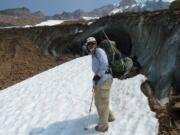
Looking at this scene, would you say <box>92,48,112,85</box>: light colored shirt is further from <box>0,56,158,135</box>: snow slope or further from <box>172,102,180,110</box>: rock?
<box>172,102,180,110</box>: rock

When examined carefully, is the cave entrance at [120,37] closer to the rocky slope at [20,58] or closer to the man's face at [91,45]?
the rocky slope at [20,58]

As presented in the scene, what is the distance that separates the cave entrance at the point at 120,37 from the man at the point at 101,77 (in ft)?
44.3

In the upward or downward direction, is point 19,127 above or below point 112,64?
below

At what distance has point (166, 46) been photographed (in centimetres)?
1916

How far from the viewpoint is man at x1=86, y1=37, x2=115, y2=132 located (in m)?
12.3

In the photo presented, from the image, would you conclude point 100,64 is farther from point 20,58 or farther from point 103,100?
point 20,58

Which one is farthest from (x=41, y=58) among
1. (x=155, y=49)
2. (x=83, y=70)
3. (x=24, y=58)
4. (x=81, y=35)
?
(x=155, y=49)

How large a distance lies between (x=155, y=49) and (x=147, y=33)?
3.05 metres

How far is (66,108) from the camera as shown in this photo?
632 inches

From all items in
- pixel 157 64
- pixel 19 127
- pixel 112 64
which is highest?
pixel 112 64

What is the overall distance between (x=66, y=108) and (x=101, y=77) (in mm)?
4125

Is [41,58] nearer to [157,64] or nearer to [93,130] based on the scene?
[157,64]

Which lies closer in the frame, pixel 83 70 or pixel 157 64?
pixel 157 64

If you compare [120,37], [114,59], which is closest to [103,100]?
[114,59]
